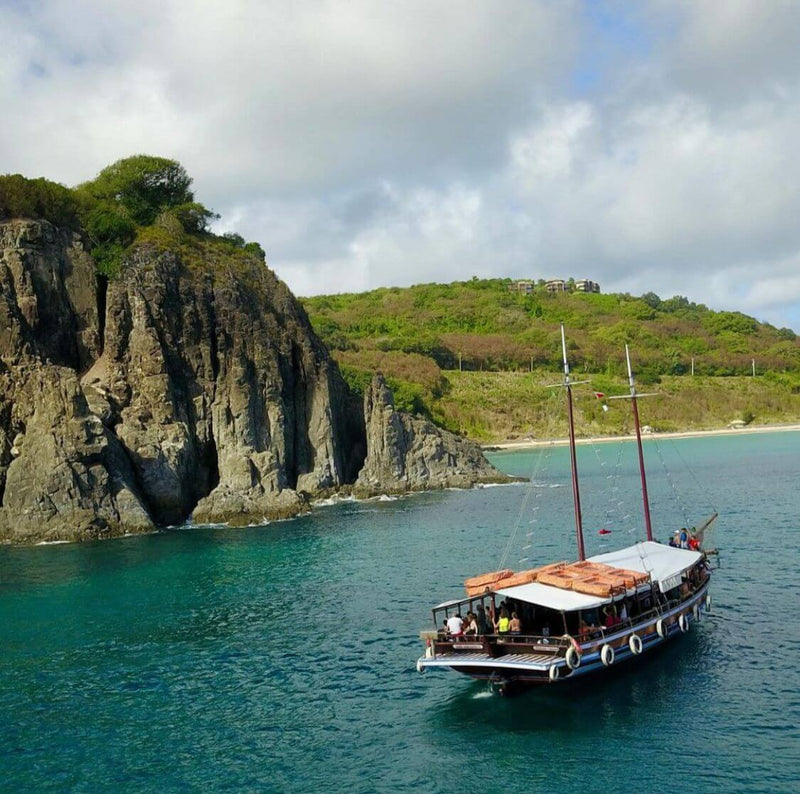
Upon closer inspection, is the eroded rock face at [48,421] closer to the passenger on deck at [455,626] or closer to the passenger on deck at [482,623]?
the passenger on deck at [455,626]

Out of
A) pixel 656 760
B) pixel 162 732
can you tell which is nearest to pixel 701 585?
pixel 656 760

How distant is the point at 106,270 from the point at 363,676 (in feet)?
264

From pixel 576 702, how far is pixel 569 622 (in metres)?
3.84

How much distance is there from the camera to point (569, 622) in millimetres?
36969

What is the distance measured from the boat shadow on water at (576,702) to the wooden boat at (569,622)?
0.60 metres

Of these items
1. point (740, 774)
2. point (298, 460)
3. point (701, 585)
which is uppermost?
point (298, 460)

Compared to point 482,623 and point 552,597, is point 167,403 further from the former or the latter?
point 552,597

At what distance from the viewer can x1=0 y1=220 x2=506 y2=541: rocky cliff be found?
83.4 m

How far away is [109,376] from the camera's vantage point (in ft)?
322

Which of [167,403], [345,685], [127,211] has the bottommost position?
[345,685]

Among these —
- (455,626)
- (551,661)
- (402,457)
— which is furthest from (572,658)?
(402,457)

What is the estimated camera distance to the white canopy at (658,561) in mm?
41656

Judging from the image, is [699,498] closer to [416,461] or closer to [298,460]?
[416,461]

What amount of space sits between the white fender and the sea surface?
1.55 m
